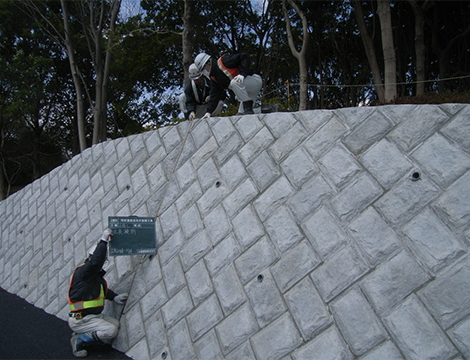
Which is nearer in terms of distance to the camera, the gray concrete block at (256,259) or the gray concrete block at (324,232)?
the gray concrete block at (324,232)

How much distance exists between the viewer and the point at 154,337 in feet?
12.0

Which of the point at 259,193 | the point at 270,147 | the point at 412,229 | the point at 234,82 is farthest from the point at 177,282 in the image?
the point at 234,82

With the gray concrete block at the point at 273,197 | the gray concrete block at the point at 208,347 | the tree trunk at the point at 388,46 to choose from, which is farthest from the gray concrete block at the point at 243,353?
the tree trunk at the point at 388,46

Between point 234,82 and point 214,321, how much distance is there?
314cm

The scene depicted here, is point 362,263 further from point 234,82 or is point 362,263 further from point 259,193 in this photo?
point 234,82

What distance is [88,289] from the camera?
A: 13.2 feet

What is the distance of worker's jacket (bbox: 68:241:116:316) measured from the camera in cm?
397

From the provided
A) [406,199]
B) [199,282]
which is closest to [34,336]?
[199,282]

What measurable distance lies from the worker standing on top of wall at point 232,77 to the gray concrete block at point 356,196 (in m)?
2.32

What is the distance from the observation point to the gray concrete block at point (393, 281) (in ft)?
8.12

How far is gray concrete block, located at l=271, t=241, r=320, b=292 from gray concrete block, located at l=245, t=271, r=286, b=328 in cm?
8

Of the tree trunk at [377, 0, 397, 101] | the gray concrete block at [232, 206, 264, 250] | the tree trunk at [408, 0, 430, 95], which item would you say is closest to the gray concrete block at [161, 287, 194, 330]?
the gray concrete block at [232, 206, 264, 250]

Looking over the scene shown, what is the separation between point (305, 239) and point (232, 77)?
2.80 m

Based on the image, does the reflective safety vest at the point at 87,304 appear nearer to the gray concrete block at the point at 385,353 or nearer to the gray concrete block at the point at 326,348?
the gray concrete block at the point at 326,348
